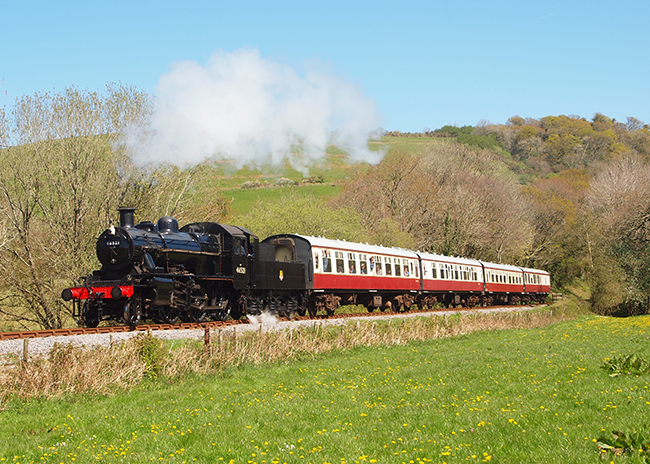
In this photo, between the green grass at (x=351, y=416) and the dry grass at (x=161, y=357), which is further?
the dry grass at (x=161, y=357)

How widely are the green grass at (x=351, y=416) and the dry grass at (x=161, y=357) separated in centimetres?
35

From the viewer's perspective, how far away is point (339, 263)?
2775 cm

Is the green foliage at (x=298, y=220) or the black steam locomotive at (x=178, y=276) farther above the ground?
the green foliage at (x=298, y=220)

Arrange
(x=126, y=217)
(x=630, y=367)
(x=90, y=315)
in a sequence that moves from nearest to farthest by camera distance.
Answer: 1. (x=630, y=367)
2. (x=90, y=315)
3. (x=126, y=217)

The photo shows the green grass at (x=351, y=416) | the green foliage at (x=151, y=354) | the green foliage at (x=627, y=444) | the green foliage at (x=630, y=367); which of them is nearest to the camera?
the green foliage at (x=627, y=444)

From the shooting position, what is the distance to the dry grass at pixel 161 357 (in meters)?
11.0

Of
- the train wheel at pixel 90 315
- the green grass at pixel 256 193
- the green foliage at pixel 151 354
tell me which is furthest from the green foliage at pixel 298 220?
the green foliage at pixel 151 354

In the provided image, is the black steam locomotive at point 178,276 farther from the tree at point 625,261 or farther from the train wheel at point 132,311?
the tree at point 625,261

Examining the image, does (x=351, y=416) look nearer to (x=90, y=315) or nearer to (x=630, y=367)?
(x=630, y=367)

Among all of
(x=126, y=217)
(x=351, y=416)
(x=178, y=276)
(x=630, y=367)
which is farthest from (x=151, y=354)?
(x=630, y=367)

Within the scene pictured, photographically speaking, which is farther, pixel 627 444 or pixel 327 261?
pixel 327 261

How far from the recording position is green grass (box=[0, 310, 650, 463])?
7680 mm

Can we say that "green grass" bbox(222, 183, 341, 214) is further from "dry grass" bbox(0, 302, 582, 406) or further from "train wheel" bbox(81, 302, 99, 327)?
"train wheel" bbox(81, 302, 99, 327)

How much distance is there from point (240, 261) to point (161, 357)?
29.9 ft
